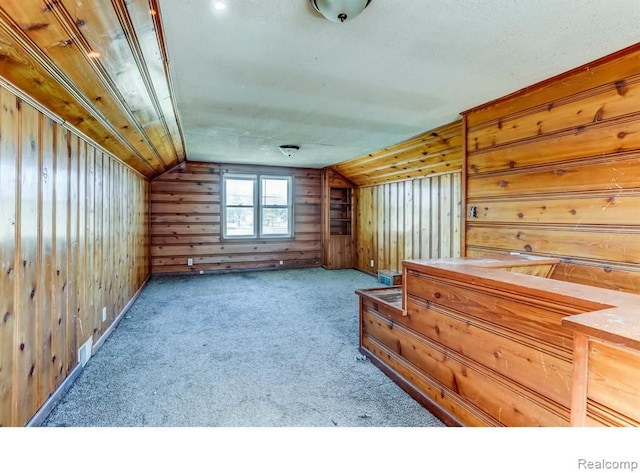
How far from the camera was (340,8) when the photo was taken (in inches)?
59.3

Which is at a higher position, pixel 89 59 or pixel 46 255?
pixel 89 59

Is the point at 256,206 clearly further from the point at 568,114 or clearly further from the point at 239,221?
the point at 568,114

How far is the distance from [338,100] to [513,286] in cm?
212

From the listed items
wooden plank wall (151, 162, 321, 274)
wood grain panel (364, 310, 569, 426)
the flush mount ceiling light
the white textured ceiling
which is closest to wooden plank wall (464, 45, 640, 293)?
the white textured ceiling

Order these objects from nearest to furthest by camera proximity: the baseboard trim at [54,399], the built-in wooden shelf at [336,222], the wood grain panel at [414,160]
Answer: the baseboard trim at [54,399] → the wood grain panel at [414,160] → the built-in wooden shelf at [336,222]

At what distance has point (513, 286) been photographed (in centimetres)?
142

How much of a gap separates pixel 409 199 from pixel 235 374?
163 inches

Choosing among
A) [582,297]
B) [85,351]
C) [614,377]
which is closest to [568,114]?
[582,297]

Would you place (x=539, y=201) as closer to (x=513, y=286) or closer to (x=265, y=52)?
(x=513, y=286)

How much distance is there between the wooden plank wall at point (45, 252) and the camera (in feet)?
4.94

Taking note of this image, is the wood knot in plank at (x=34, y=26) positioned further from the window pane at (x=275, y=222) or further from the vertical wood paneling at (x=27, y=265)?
the window pane at (x=275, y=222)

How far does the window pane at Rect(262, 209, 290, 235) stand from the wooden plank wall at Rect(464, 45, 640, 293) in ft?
14.9
